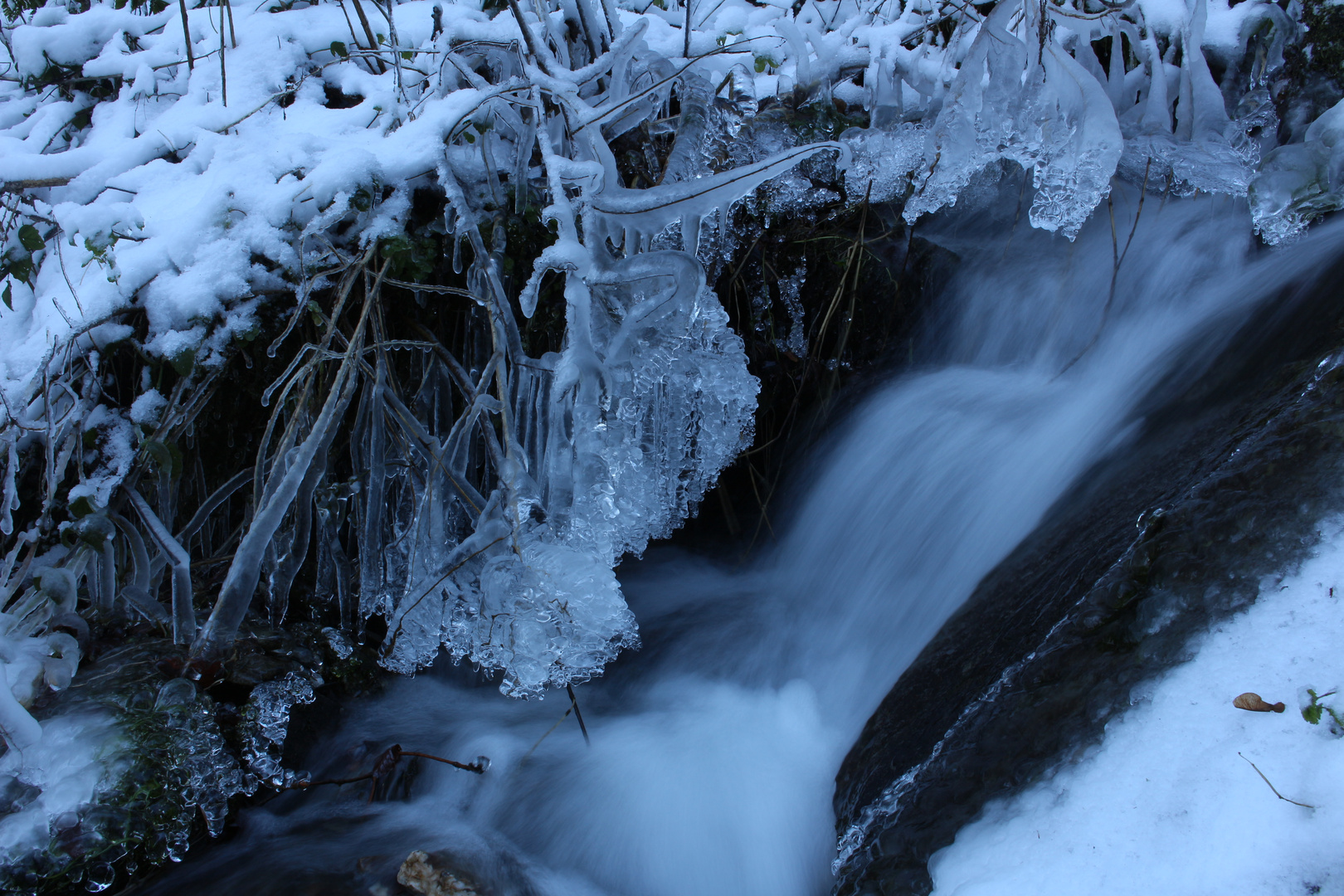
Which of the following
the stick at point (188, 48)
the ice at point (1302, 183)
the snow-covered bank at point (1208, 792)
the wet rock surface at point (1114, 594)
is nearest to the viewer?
the snow-covered bank at point (1208, 792)

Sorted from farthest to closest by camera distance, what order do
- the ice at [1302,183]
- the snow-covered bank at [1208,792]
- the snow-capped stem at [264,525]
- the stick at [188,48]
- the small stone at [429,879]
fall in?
the stick at [188,48], the ice at [1302,183], the snow-capped stem at [264,525], the small stone at [429,879], the snow-covered bank at [1208,792]

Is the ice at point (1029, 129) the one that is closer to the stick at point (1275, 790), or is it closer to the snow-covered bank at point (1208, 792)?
the snow-covered bank at point (1208, 792)

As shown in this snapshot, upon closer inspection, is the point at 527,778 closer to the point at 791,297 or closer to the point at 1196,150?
the point at 791,297

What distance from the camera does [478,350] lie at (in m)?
2.17

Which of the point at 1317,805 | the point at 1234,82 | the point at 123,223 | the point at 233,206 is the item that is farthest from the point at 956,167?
the point at 123,223

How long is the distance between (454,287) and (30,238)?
1.11 meters

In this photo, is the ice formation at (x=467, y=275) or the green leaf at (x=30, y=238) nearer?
the ice formation at (x=467, y=275)

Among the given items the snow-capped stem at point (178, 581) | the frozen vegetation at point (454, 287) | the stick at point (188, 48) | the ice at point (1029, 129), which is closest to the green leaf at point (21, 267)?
the frozen vegetation at point (454, 287)

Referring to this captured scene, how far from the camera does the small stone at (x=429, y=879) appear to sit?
1.56m

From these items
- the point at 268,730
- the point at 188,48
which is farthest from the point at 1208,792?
the point at 188,48

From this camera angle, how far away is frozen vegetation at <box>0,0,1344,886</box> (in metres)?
1.76

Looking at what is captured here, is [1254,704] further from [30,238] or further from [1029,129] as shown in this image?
[30,238]

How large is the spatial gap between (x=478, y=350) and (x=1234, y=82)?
240 cm

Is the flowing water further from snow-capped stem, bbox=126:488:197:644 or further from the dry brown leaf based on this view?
the dry brown leaf
